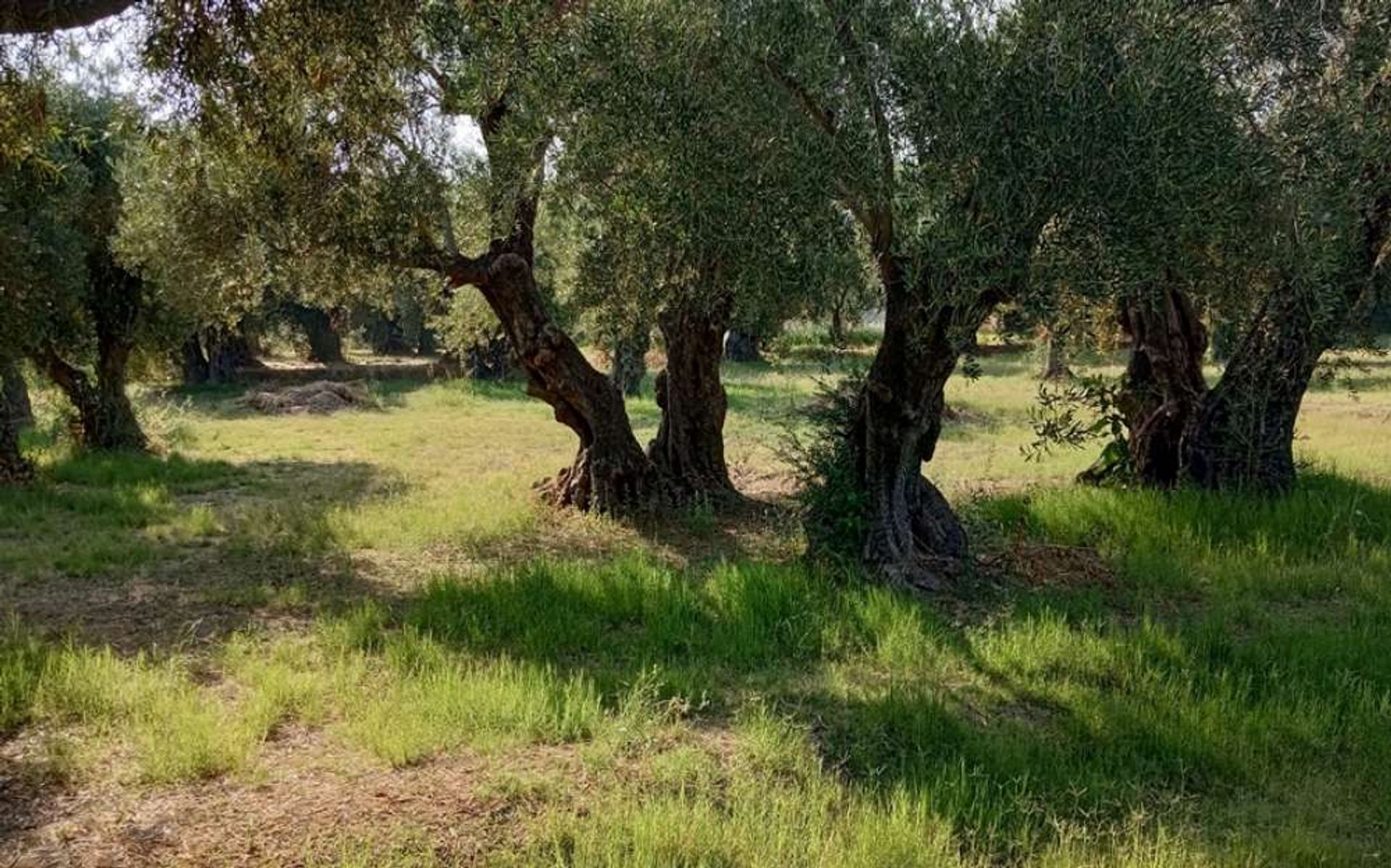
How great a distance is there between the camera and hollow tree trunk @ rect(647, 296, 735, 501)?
13.2m

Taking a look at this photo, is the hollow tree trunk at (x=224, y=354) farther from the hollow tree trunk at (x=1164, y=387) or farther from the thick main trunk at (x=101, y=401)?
the hollow tree trunk at (x=1164, y=387)

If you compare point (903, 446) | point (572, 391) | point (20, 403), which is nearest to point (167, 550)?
point (572, 391)

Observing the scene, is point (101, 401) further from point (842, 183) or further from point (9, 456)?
point (842, 183)

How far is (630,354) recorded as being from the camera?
17391 millimetres

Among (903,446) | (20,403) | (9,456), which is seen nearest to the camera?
(903,446)

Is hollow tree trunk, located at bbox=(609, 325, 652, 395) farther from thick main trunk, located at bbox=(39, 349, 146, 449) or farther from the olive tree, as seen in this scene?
thick main trunk, located at bbox=(39, 349, 146, 449)

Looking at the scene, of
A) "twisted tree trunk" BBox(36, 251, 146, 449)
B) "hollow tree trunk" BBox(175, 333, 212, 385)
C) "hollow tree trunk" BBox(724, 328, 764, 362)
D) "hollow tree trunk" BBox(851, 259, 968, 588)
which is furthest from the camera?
"hollow tree trunk" BBox(724, 328, 764, 362)

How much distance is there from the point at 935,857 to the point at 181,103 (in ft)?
27.5

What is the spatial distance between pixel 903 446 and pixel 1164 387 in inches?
225

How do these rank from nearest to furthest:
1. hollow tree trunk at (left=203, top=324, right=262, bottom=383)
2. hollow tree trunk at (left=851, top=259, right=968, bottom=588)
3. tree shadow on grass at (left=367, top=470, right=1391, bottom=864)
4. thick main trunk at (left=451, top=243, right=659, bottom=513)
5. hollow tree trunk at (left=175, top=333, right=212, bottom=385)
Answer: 1. tree shadow on grass at (left=367, top=470, right=1391, bottom=864)
2. hollow tree trunk at (left=851, top=259, right=968, bottom=588)
3. thick main trunk at (left=451, top=243, right=659, bottom=513)
4. hollow tree trunk at (left=203, top=324, right=262, bottom=383)
5. hollow tree trunk at (left=175, top=333, right=212, bottom=385)

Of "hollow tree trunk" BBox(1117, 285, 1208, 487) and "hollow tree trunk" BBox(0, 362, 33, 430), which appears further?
"hollow tree trunk" BBox(0, 362, 33, 430)

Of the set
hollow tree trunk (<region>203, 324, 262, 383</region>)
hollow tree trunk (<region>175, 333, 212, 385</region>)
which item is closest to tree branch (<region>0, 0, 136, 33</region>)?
hollow tree trunk (<region>203, 324, 262, 383</region>)

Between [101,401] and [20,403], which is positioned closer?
[101,401]

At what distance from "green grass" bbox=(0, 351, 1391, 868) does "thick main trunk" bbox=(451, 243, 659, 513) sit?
2.89ft
